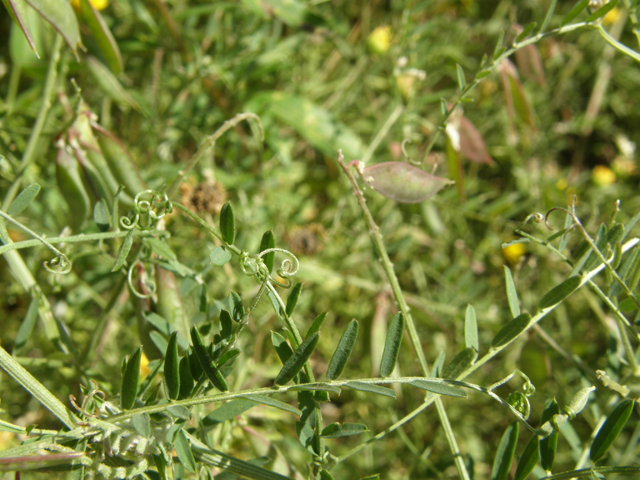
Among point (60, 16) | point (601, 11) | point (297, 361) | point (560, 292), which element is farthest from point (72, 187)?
point (601, 11)

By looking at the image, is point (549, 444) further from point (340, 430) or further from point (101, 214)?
point (101, 214)

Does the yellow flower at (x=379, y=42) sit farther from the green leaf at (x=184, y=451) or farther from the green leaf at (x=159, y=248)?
the green leaf at (x=184, y=451)

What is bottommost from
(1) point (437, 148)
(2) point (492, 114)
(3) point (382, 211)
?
(3) point (382, 211)

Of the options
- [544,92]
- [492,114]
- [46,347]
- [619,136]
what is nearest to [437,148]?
[492,114]

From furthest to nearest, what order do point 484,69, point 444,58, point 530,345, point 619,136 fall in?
point 619,136, point 444,58, point 530,345, point 484,69

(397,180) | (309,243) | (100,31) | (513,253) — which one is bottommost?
(513,253)

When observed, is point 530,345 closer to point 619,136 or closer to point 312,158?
point 312,158

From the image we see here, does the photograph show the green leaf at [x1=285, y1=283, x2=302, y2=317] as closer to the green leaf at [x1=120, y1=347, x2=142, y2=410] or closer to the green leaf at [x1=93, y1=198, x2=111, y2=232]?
the green leaf at [x1=120, y1=347, x2=142, y2=410]
